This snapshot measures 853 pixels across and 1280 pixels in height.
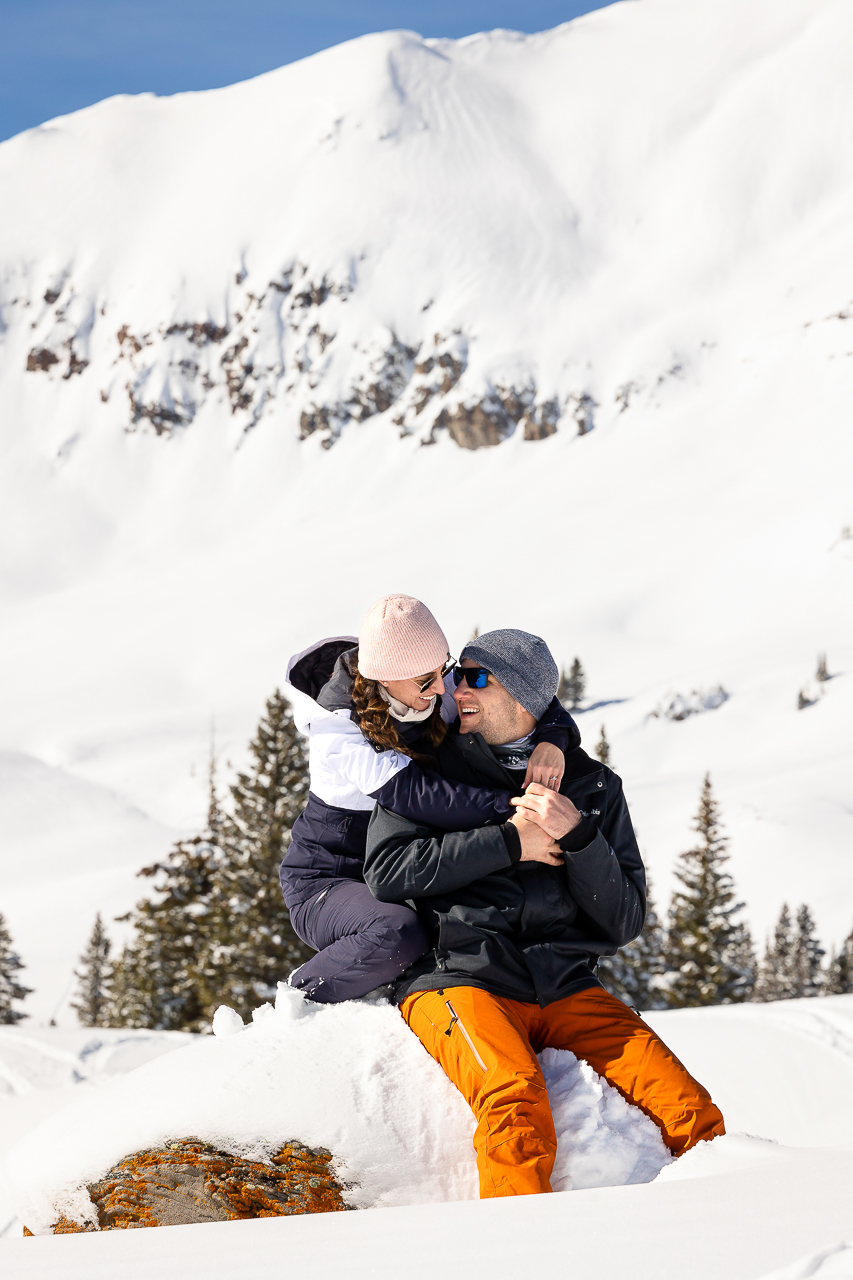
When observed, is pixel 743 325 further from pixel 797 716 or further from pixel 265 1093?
pixel 265 1093

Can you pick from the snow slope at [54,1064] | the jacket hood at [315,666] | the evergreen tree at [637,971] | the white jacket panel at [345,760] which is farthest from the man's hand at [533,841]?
the evergreen tree at [637,971]

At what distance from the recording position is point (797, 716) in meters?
67.6

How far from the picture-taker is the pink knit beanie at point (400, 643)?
4.16 meters

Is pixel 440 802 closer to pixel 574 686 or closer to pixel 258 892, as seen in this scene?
pixel 258 892

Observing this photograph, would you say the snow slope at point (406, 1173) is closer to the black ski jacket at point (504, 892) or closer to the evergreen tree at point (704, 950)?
the black ski jacket at point (504, 892)

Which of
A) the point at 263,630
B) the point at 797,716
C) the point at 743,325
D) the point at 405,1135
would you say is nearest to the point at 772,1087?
the point at 405,1135

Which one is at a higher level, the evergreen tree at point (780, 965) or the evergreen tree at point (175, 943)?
the evergreen tree at point (780, 965)

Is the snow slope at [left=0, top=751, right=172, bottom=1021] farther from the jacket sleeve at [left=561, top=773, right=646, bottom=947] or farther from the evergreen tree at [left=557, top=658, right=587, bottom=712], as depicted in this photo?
the jacket sleeve at [left=561, top=773, right=646, bottom=947]

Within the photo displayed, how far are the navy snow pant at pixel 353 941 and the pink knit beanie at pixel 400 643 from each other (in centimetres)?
95

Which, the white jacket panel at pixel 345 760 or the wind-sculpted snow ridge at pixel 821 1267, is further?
the white jacket panel at pixel 345 760

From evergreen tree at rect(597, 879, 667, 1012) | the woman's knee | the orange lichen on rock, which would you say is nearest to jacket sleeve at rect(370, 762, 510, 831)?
the woman's knee

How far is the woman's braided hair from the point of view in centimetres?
420

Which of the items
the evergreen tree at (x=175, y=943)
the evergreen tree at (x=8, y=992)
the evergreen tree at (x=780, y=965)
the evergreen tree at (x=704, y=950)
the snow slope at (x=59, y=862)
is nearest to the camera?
the evergreen tree at (x=175, y=943)

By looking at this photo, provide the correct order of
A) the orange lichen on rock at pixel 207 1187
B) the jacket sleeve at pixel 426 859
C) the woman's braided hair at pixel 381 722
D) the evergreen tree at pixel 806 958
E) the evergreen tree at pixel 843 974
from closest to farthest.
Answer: the orange lichen on rock at pixel 207 1187 < the jacket sleeve at pixel 426 859 < the woman's braided hair at pixel 381 722 < the evergreen tree at pixel 843 974 < the evergreen tree at pixel 806 958
